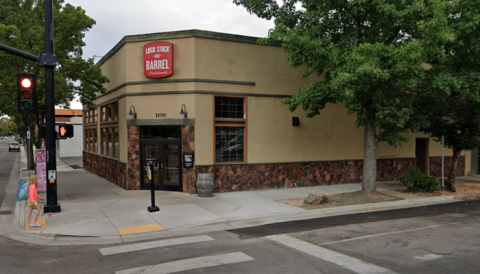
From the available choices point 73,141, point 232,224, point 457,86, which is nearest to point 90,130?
point 232,224

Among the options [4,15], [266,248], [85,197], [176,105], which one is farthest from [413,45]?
[4,15]

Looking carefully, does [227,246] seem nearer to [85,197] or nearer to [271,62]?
[85,197]

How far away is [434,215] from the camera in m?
10.4

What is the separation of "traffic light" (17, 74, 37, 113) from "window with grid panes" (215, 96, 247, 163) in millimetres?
6062

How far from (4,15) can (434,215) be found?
21698 mm

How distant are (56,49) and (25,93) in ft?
26.2

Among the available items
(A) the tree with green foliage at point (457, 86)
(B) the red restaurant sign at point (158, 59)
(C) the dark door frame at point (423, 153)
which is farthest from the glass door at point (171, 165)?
(C) the dark door frame at point (423, 153)

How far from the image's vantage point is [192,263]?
6277mm

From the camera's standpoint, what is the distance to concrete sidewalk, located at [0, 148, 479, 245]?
27.4 feet

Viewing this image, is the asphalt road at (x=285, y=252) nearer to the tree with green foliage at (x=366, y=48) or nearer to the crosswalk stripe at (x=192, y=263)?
the crosswalk stripe at (x=192, y=263)

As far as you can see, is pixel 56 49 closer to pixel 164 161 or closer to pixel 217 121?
pixel 164 161

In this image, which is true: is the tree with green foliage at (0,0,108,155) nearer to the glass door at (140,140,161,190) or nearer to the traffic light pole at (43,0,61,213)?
the glass door at (140,140,161,190)

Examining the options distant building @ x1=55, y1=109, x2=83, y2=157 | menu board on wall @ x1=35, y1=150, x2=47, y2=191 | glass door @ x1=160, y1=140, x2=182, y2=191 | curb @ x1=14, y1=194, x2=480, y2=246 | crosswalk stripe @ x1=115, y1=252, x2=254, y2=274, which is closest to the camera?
crosswalk stripe @ x1=115, y1=252, x2=254, y2=274

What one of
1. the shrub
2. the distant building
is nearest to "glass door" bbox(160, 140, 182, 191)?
the shrub
